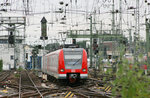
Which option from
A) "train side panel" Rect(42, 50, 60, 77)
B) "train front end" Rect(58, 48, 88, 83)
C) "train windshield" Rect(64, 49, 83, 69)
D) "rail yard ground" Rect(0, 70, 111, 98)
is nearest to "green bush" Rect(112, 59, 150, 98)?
"rail yard ground" Rect(0, 70, 111, 98)

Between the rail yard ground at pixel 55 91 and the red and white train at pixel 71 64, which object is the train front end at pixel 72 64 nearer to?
the red and white train at pixel 71 64

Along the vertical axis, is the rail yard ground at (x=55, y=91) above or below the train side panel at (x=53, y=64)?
below

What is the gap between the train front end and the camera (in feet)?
68.8

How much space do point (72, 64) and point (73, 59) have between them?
0.36 metres

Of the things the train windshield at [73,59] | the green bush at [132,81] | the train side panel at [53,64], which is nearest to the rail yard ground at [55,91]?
the train side panel at [53,64]

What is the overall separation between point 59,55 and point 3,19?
17.8 metres

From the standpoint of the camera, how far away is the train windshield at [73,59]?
21.2 metres

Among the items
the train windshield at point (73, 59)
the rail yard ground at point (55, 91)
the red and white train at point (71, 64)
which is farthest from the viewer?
the train windshield at point (73, 59)

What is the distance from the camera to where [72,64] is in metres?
21.2

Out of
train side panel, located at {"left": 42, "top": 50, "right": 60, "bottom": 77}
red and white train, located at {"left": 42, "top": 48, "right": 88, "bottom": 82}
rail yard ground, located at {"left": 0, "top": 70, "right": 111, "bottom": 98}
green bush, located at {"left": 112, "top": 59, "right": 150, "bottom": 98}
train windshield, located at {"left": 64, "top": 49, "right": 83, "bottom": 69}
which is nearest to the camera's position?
green bush, located at {"left": 112, "top": 59, "right": 150, "bottom": 98}

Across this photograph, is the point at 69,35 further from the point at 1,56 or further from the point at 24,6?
the point at 1,56

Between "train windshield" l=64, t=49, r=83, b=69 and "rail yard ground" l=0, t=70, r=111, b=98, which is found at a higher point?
"train windshield" l=64, t=49, r=83, b=69

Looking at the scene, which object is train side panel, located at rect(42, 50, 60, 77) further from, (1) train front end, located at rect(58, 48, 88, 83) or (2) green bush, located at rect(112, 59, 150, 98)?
(2) green bush, located at rect(112, 59, 150, 98)

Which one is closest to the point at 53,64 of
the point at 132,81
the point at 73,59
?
the point at 73,59
